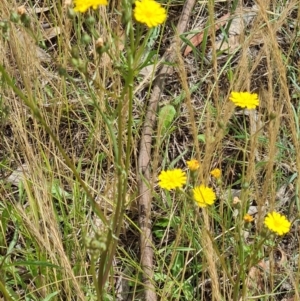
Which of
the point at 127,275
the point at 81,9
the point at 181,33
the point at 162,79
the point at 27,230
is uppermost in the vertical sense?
the point at 81,9

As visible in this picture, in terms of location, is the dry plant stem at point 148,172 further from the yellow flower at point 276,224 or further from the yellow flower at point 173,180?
the yellow flower at point 276,224

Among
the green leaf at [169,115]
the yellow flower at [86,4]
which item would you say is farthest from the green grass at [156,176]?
the yellow flower at [86,4]

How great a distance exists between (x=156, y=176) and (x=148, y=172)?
35 mm

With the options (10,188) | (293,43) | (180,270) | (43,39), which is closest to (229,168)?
(180,270)

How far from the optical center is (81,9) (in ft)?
3.48

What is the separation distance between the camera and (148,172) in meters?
1.82

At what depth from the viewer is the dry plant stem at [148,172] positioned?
1.61m

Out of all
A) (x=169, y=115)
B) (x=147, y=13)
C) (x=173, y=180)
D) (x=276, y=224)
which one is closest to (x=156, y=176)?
(x=169, y=115)

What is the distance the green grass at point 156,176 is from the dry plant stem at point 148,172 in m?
0.02

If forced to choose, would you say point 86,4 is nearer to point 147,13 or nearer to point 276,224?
point 147,13

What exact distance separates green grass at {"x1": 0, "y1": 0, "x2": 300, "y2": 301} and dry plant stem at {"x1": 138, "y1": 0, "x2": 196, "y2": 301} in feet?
0.08

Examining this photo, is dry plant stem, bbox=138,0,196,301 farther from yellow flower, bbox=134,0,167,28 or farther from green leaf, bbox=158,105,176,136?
yellow flower, bbox=134,0,167,28

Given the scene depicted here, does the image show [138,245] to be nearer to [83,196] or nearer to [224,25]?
[83,196]

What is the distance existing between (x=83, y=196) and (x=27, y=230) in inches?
8.6
